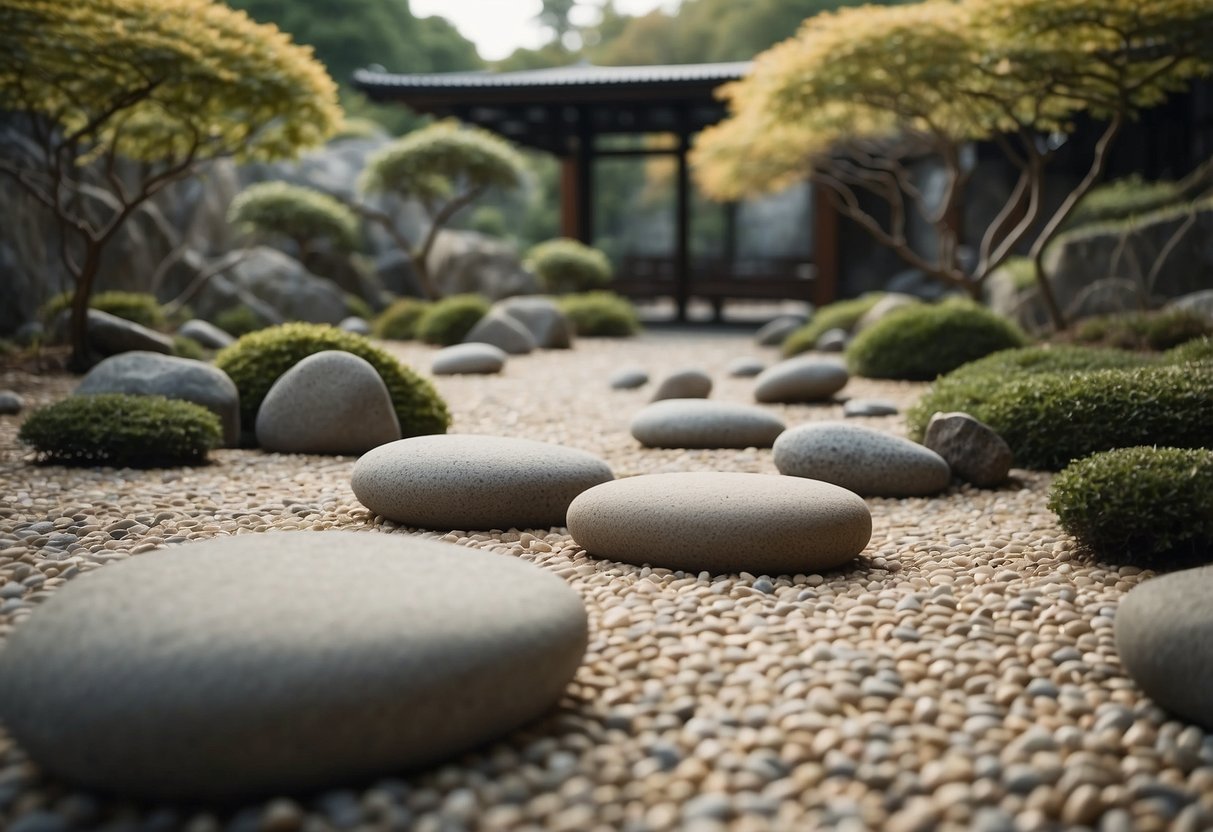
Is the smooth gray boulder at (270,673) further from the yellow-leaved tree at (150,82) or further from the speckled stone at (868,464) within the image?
the yellow-leaved tree at (150,82)

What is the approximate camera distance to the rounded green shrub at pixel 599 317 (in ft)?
50.7

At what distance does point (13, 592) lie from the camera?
10.8 ft

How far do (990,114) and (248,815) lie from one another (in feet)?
36.2

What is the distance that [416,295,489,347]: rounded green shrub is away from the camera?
13.3 metres

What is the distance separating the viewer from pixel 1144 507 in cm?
364

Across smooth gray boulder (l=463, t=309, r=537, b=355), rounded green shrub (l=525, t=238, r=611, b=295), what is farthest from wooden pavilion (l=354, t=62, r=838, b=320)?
smooth gray boulder (l=463, t=309, r=537, b=355)

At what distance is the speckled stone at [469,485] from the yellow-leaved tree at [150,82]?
5219 mm

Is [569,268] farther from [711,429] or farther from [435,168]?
[711,429]

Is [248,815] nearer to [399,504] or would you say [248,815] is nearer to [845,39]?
[399,504]

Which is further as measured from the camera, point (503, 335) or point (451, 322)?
point (451, 322)

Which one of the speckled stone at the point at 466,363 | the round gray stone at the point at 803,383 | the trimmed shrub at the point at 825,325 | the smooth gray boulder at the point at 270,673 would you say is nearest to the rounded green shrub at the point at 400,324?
the speckled stone at the point at 466,363

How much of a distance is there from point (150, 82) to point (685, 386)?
4800mm

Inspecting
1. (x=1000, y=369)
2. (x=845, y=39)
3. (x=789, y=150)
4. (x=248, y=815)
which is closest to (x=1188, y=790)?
(x=248, y=815)

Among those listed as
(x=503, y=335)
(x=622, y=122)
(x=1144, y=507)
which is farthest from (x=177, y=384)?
(x=622, y=122)
